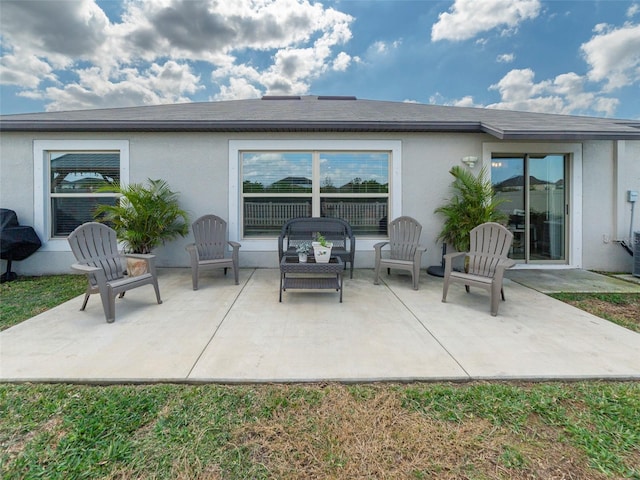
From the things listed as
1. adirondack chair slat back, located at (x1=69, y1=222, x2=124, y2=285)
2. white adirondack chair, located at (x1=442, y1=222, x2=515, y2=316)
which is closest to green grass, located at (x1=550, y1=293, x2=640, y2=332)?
white adirondack chair, located at (x1=442, y1=222, x2=515, y2=316)

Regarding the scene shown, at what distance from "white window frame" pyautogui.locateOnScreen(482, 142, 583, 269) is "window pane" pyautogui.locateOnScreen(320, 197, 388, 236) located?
2276 mm

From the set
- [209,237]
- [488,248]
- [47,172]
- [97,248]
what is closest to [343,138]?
[209,237]

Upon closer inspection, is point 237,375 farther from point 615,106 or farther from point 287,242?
point 615,106

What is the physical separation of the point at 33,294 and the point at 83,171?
2.67 meters

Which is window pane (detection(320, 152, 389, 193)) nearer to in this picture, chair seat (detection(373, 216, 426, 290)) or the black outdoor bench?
the black outdoor bench

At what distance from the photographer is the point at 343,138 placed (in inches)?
218

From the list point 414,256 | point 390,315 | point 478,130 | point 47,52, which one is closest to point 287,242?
point 414,256

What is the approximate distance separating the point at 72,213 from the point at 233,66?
26.5ft

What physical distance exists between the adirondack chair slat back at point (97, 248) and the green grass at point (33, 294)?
85cm

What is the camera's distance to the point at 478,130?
529 cm

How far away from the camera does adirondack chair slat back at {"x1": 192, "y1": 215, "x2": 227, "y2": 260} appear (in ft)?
15.5

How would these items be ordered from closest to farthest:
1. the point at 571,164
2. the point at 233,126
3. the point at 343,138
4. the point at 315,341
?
the point at 315,341, the point at 233,126, the point at 343,138, the point at 571,164

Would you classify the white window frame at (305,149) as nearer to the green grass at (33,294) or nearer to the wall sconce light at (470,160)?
the wall sconce light at (470,160)

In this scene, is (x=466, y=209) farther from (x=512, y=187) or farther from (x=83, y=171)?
(x=83, y=171)
